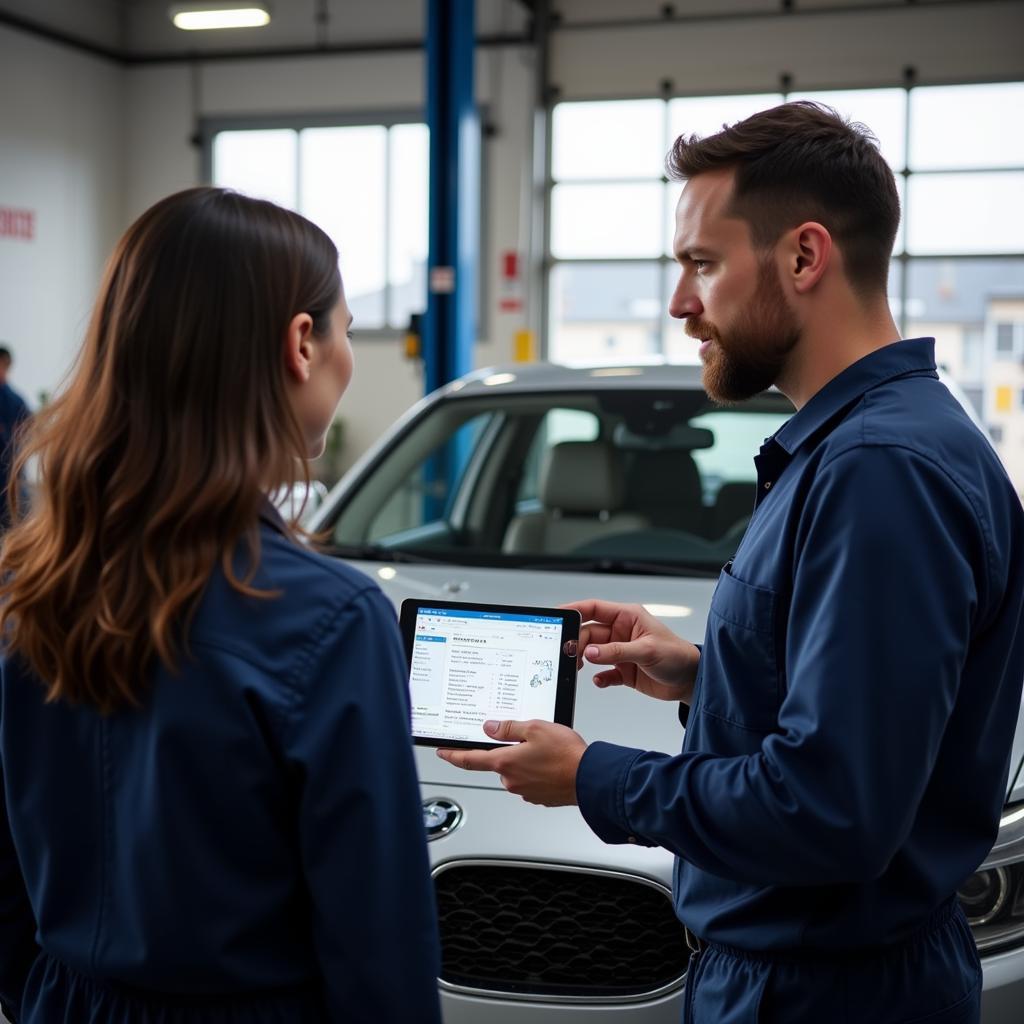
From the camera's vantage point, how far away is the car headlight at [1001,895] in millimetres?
1918

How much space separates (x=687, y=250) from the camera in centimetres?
144

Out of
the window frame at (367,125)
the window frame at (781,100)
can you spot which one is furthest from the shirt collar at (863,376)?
the window frame at (367,125)

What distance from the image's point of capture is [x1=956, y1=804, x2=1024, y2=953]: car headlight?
1918mm

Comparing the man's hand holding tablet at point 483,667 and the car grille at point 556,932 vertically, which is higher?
the man's hand holding tablet at point 483,667

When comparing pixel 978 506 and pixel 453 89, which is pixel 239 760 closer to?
pixel 978 506

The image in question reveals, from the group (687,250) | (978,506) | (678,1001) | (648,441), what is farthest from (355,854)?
(648,441)

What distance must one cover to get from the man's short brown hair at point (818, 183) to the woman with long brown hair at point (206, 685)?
1.67 feet

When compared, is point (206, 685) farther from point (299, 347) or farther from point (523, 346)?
point (523, 346)

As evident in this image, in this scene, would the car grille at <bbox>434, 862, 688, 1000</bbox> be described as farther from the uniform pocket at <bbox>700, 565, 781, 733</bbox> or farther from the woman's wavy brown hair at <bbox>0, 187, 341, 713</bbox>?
the woman's wavy brown hair at <bbox>0, 187, 341, 713</bbox>

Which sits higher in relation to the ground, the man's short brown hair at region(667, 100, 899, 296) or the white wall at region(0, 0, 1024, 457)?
the white wall at region(0, 0, 1024, 457)

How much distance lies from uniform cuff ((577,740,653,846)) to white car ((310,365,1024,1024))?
1.91 feet

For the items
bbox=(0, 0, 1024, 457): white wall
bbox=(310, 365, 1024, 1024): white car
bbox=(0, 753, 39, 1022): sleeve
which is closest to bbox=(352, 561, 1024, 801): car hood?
bbox=(310, 365, 1024, 1024): white car

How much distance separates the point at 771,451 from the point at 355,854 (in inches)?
26.1

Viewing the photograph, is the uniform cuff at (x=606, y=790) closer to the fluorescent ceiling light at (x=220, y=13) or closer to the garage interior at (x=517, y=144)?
the garage interior at (x=517, y=144)
